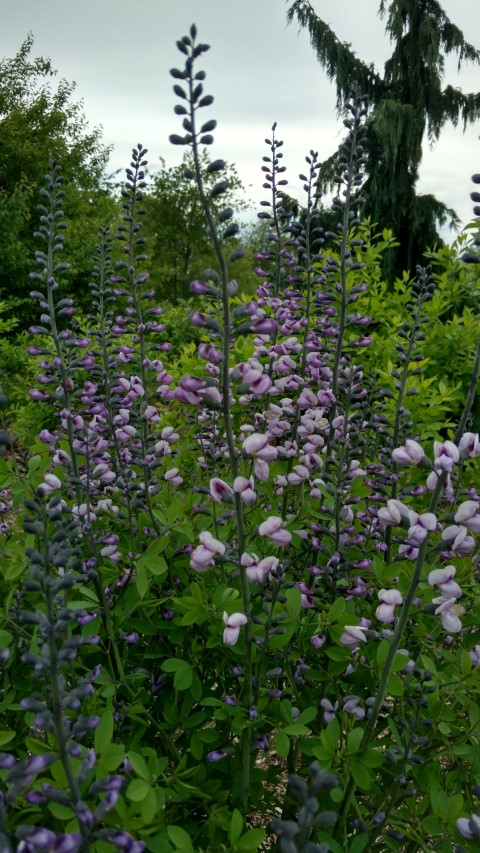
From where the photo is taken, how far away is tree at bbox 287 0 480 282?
17.4 metres

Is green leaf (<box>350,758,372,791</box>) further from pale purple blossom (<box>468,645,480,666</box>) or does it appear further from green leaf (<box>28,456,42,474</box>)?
green leaf (<box>28,456,42,474</box>)

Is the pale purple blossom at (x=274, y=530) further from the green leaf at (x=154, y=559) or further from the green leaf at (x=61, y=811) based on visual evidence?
the green leaf at (x=61, y=811)

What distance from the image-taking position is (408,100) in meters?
18.7

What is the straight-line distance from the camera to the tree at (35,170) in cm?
1980

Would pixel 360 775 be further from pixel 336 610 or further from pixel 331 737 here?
pixel 336 610

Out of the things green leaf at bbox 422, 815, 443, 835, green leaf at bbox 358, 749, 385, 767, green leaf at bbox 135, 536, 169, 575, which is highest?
green leaf at bbox 135, 536, 169, 575

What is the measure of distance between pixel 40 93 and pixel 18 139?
11.4 feet

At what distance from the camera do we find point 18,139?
2372 centimetres

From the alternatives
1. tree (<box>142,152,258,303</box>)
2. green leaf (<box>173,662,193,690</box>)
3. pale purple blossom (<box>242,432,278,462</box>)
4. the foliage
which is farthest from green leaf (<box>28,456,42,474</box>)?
tree (<box>142,152,258,303</box>)

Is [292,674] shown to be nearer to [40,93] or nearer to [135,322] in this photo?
[135,322]

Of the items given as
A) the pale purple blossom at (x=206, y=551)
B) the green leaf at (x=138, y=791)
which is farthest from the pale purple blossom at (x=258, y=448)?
the green leaf at (x=138, y=791)

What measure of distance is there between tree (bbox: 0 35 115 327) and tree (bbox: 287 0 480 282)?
875cm

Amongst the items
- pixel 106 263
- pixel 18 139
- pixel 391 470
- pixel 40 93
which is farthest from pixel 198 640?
pixel 40 93

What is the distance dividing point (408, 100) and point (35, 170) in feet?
44.9
